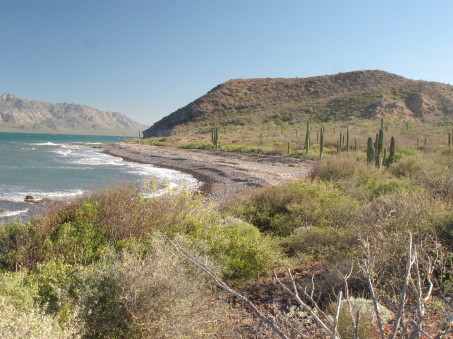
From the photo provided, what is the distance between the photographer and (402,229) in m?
5.13

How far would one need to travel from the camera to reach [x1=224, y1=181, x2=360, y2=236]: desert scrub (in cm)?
754

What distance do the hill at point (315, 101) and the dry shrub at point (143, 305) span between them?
59.3 meters

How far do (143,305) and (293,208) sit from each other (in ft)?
17.3

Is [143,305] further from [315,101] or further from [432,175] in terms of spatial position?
[315,101]

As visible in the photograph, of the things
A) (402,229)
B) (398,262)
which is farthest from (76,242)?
(402,229)

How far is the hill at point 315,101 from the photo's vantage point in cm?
6044

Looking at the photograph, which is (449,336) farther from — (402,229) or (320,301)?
(402,229)

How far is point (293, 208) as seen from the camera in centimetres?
798

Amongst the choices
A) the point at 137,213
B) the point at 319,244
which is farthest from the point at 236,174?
the point at 137,213

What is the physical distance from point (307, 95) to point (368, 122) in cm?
2273

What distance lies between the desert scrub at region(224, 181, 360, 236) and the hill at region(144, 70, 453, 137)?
53340mm

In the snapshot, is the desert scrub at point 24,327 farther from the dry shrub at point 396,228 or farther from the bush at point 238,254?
the dry shrub at point 396,228

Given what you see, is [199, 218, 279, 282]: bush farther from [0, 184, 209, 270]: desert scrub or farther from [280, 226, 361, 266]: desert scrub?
[280, 226, 361, 266]: desert scrub

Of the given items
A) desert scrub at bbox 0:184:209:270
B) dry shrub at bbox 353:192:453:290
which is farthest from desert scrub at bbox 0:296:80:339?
dry shrub at bbox 353:192:453:290
